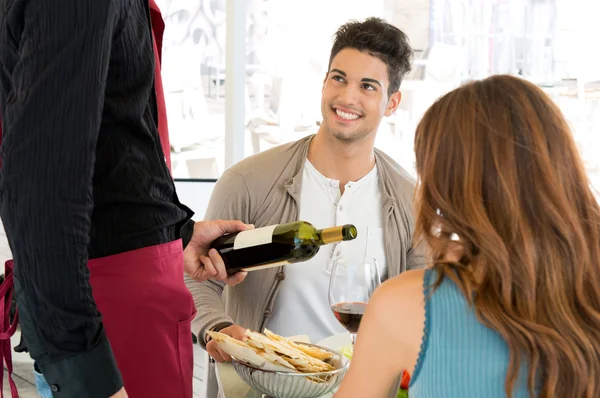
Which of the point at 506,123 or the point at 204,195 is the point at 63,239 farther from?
the point at 204,195

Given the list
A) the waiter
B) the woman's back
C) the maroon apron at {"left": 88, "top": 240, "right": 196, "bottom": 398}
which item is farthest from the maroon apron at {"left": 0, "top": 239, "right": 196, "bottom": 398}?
the woman's back

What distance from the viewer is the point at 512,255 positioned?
3.74ft

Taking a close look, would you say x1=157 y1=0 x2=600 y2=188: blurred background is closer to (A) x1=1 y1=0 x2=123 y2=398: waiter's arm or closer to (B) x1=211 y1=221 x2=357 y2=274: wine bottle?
(B) x1=211 y1=221 x2=357 y2=274: wine bottle

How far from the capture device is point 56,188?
94cm

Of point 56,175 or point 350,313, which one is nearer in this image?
point 56,175

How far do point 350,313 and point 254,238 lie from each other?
25 centimetres

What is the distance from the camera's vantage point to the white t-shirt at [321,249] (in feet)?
7.79

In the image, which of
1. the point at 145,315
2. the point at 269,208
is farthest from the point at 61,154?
the point at 269,208

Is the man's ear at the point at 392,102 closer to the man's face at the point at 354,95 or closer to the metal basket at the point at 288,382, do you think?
the man's face at the point at 354,95

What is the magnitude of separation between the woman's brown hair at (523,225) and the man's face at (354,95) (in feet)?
4.40

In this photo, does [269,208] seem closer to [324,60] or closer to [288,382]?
[288,382]

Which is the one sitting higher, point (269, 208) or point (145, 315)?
point (145, 315)

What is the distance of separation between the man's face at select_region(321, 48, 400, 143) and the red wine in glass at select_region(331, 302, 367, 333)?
105cm

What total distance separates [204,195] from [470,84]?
3734mm
